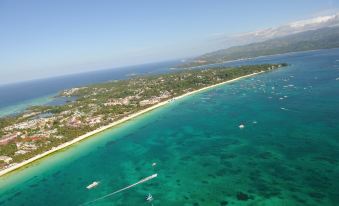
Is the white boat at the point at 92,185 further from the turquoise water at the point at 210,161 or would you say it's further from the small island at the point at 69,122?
the small island at the point at 69,122

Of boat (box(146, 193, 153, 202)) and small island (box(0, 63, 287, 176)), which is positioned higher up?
small island (box(0, 63, 287, 176))

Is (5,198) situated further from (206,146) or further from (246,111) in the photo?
(246,111)

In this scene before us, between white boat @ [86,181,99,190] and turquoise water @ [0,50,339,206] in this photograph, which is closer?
turquoise water @ [0,50,339,206]

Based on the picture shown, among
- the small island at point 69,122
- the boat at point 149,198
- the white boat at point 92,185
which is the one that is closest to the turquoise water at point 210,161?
the boat at point 149,198

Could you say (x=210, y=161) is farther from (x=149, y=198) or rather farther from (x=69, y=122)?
(x=69, y=122)

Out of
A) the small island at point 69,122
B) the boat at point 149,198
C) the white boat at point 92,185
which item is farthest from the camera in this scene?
the small island at point 69,122

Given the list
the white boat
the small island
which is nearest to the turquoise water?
the white boat

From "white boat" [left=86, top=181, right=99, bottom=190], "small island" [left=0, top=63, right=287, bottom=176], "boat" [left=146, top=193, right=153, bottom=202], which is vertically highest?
"small island" [left=0, top=63, right=287, bottom=176]

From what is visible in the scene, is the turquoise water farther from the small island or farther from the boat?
the small island
